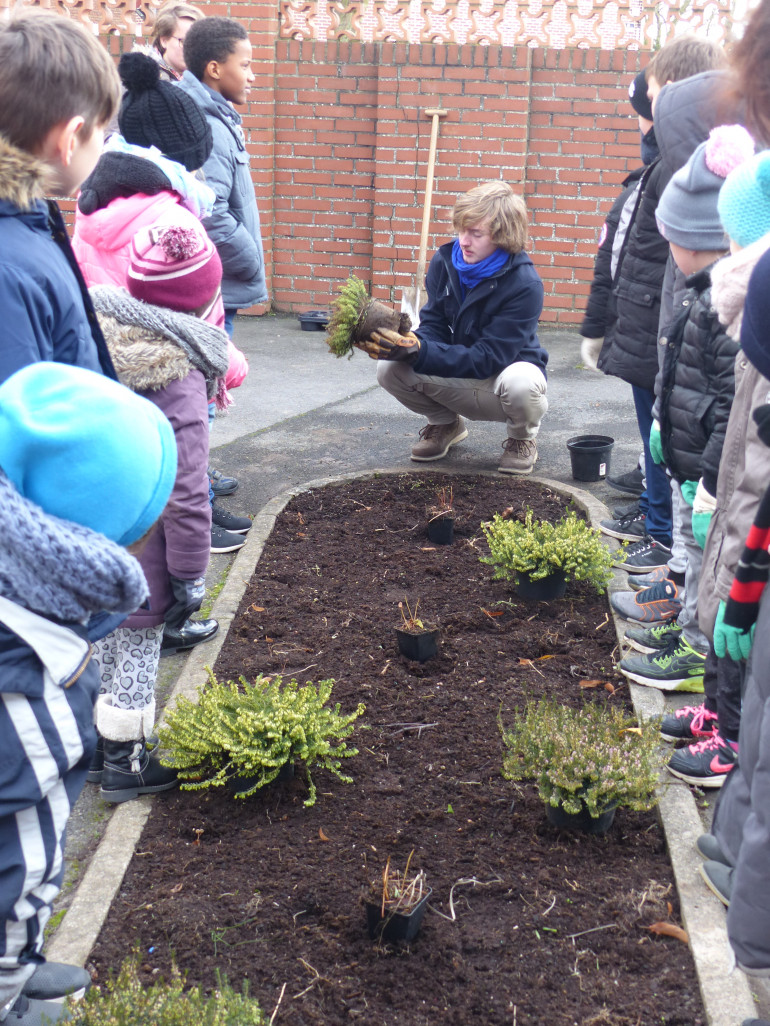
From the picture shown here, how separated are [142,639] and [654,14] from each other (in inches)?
327

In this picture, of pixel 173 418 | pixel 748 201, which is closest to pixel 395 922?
pixel 173 418

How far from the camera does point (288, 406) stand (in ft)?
23.3

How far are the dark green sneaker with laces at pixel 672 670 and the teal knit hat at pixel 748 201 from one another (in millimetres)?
1688

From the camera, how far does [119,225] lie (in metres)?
2.92

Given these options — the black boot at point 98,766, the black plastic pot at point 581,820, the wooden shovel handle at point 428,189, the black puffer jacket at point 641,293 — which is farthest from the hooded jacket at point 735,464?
the wooden shovel handle at point 428,189

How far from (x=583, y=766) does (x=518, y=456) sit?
3.30 meters

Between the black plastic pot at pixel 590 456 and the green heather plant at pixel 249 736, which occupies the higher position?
the green heather plant at pixel 249 736

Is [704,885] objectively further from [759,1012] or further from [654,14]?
[654,14]

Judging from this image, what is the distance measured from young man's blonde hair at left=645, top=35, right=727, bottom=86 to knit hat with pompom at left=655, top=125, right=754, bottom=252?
1.13 metres

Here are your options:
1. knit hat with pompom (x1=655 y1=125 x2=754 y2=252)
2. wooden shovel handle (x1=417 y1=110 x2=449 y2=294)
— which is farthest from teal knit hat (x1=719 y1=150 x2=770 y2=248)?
wooden shovel handle (x1=417 y1=110 x2=449 y2=294)

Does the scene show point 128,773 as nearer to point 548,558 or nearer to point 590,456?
point 548,558

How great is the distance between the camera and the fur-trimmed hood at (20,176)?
74.7 inches

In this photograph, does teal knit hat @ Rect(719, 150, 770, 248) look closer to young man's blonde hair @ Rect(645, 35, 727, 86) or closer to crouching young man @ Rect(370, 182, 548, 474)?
young man's blonde hair @ Rect(645, 35, 727, 86)

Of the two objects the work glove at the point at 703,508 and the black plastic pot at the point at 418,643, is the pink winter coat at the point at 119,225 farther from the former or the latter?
the work glove at the point at 703,508
